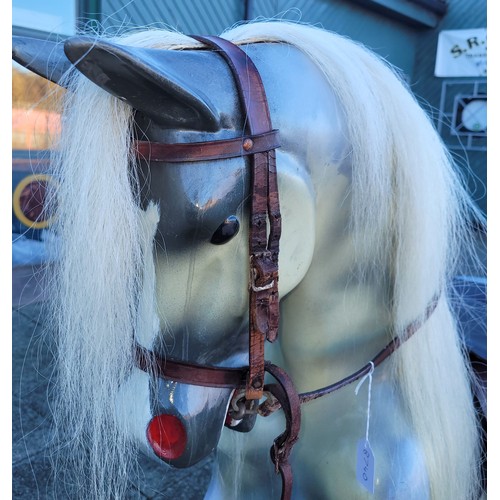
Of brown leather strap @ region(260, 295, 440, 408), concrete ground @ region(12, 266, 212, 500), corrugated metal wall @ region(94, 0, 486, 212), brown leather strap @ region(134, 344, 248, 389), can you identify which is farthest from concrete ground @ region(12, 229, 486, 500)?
corrugated metal wall @ region(94, 0, 486, 212)

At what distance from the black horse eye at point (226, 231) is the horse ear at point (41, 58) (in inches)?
8.8

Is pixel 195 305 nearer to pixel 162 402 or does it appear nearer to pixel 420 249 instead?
pixel 162 402

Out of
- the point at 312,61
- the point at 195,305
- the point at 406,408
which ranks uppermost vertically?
the point at 312,61

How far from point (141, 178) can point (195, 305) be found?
0.12m

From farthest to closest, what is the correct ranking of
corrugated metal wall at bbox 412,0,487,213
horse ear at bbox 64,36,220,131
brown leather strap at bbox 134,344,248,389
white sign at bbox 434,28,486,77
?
1. corrugated metal wall at bbox 412,0,487,213
2. white sign at bbox 434,28,486,77
3. brown leather strap at bbox 134,344,248,389
4. horse ear at bbox 64,36,220,131

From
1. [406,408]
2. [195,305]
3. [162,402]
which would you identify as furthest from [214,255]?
[406,408]

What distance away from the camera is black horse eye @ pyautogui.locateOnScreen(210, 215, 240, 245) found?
41 cm

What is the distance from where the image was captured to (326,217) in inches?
18.9

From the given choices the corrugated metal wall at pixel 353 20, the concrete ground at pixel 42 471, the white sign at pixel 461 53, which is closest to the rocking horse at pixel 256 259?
the corrugated metal wall at pixel 353 20

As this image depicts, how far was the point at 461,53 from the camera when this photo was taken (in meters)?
4.43

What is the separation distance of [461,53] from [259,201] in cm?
485

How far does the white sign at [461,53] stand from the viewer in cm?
428

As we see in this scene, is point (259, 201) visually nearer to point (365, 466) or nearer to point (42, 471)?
point (365, 466)

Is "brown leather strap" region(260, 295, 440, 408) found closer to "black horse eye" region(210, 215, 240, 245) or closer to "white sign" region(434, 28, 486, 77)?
"black horse eye" region(210, 215, 240, 245)
